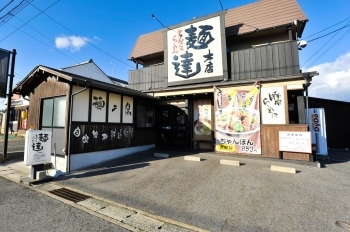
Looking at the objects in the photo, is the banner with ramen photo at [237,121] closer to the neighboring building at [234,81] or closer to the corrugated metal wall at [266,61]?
the neighboring building at [234,81]

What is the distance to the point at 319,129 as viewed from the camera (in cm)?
821

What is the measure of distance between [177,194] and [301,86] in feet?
21.9

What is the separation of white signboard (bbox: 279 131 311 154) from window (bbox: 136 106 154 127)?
6975mm

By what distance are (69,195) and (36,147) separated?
7.63 feet

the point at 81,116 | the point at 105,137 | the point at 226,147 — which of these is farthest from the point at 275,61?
the point at 81,116

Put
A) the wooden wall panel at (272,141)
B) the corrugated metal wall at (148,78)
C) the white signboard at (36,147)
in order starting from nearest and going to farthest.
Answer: the white signboard at (36,147), the wooden wall panel at (272,141), the corrugated metal wall at (148,78)

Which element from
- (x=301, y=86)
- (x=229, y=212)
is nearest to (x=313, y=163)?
(x=301, y=86)

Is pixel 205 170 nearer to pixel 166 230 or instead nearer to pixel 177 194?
pixel 177 194

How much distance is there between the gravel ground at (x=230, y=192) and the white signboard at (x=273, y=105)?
1853 millimetres

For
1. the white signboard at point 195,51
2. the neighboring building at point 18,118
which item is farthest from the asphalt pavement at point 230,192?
the neighboring building at point 18,118

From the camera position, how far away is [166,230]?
3.07 meters

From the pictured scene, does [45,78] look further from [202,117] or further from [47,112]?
[202,117]

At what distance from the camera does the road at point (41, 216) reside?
3127 mm

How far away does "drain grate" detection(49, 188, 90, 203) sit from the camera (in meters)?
4.30
